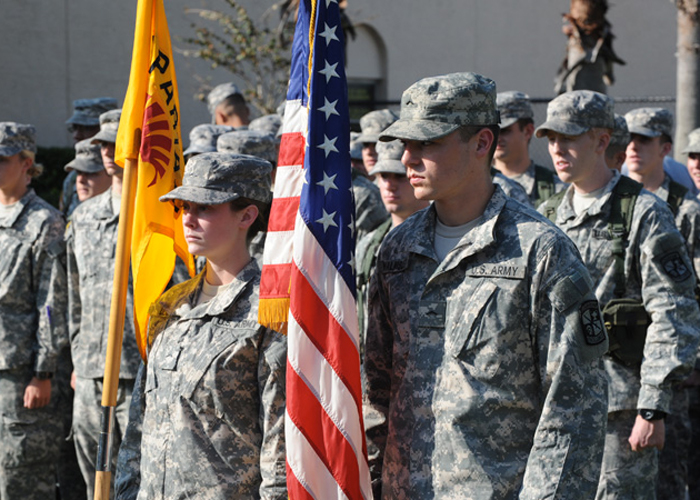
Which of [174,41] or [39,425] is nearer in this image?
[39,425]

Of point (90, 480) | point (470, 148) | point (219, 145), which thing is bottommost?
point (90, 480)

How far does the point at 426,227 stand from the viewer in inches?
145

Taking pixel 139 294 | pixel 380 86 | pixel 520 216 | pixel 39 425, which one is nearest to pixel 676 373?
pixel 520 216

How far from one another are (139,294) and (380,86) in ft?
60.1

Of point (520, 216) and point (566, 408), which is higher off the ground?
point (520, 216)

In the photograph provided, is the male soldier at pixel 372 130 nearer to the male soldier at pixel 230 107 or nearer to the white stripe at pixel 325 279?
the male soldier at pixel 230 107

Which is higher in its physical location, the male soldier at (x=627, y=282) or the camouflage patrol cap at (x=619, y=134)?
the camouflage patrol cap at (x=619, y=134)

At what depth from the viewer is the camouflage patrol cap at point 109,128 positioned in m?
6.96

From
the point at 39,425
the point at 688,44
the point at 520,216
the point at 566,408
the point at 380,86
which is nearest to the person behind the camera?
the point at 566,408

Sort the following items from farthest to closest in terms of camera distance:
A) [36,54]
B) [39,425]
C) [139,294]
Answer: [36,54]
[39,425]
[139,294]

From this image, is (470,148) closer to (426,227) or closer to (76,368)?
(426,227)

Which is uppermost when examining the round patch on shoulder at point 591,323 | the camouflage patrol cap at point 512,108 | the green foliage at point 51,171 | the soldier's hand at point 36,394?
the green foliage at point 51,171

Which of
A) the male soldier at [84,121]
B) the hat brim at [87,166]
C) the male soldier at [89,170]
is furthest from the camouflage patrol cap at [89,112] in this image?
the hat brim at [87,166]

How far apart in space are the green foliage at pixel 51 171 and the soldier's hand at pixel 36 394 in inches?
319
